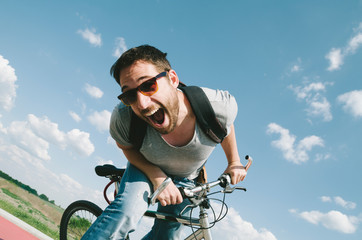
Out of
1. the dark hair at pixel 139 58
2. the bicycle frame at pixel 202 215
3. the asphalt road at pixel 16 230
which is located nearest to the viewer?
the bicycle frame at pixel 202 215

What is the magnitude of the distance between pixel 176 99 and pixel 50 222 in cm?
594

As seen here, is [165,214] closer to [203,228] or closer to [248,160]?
[203,228]

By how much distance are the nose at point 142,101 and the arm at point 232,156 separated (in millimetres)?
921

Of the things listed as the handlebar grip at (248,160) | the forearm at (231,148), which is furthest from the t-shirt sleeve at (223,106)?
the handlebar grip at (248,160)

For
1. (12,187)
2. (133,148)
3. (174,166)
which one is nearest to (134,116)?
(133,148)

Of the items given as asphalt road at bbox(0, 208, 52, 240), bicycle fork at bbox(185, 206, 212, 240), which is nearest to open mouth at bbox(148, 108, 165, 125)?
bicycle fork at bbox(185, 206, 212, 240)

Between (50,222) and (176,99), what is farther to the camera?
(50,222)

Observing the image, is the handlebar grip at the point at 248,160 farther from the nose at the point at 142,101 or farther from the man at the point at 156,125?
the nose at the point at 142,101

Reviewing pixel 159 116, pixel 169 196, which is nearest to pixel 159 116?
pixel 159 116

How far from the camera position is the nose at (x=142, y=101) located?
199 cm

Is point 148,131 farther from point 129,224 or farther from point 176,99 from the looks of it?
point 129,224

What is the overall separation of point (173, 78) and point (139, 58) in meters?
0.42

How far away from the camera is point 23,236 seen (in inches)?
162

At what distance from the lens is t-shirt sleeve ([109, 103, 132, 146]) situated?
2104 millimetres
